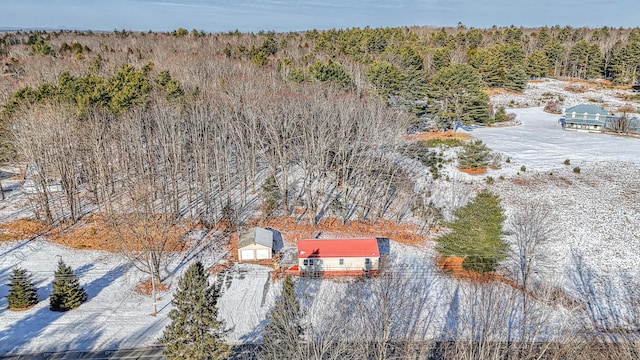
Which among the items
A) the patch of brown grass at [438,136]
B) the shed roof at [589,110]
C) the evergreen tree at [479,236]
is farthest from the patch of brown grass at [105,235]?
the shed roof at [589,110]

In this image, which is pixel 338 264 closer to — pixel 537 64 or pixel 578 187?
pixel 578 187

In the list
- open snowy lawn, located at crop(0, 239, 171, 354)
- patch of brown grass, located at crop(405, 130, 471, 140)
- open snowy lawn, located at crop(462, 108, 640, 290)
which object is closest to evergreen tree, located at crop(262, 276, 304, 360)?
open snowy lawn, located at crop(0, 239, 171, 354)

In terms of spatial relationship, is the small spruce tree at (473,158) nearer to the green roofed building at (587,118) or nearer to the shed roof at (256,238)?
the shed roof at (256,238)

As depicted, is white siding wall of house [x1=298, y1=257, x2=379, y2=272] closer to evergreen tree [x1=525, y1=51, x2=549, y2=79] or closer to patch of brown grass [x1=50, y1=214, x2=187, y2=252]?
patch of brown grass [x1=50, y1=214, x2=187, y2=252]

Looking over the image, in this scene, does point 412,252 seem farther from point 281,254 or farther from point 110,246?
point 110,246

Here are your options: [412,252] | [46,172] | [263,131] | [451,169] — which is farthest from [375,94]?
[46,172]
